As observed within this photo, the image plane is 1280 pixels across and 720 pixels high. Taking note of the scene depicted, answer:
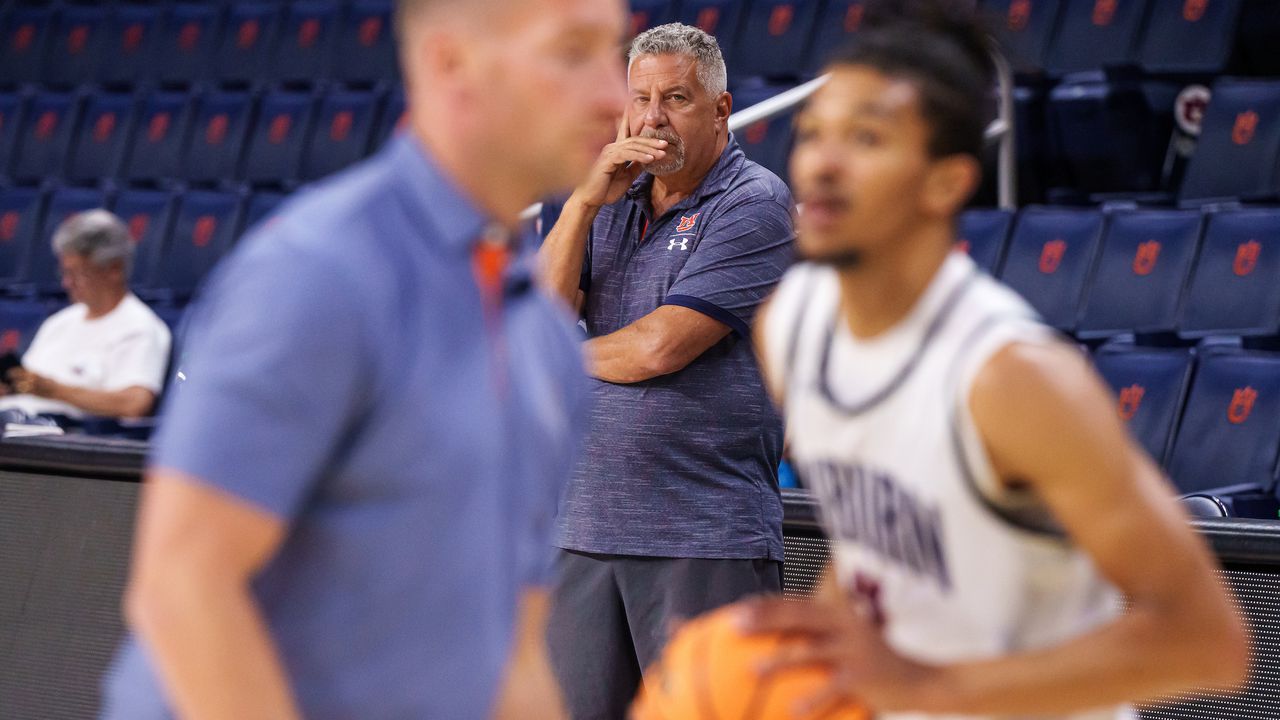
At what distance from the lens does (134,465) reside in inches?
148

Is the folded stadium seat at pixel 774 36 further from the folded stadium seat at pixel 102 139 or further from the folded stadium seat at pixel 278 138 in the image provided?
the folded stadium seat at pixel 102 139

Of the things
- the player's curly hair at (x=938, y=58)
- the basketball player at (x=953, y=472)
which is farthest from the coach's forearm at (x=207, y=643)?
the player's curly hair at (x=938, y=58)

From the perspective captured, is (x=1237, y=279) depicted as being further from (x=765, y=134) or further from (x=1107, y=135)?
(x=765, y=134)

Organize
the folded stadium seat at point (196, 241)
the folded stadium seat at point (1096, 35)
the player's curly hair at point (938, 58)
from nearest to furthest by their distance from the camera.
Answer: the player's curly hair at point (938, 58) < the folded stadium seat at point (1096, 35) < the folded stadium seat at point (196, 241)

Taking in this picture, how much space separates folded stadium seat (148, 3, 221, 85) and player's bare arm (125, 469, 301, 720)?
8912 millimetres

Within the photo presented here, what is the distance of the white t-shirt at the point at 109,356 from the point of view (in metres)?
6.00

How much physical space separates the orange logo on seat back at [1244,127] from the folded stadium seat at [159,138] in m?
5.90

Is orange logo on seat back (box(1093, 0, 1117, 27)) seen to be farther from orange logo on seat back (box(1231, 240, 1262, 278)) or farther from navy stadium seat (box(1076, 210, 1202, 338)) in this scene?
orange logo on seat back (box(1231, 240, 1262, 278))

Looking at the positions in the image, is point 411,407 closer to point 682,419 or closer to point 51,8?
point 682,419

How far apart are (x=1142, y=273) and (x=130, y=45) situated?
6870mm

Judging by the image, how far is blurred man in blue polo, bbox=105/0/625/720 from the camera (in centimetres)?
114

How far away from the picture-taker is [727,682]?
159 centimetres

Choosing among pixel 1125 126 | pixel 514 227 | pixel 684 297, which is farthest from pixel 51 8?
pixel 514 227

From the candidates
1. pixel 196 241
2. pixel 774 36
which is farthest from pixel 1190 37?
pixel 196 241
